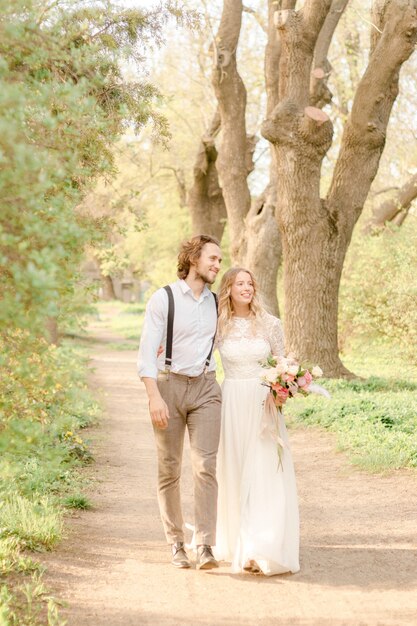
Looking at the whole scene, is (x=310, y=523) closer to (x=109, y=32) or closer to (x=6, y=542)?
(x=6, y=542)

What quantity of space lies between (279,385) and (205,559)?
1230 mm

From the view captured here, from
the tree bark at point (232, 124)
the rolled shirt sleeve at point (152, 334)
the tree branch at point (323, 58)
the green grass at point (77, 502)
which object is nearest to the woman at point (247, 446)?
the rolled shirt sleeve at point (152, 334)

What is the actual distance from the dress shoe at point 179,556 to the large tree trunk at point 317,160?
8485 mm

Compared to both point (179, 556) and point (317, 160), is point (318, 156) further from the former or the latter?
point (179, 556)

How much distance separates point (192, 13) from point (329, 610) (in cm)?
532

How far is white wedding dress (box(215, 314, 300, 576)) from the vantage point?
588 cm

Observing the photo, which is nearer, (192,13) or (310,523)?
(310,523)

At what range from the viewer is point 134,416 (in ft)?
46.1

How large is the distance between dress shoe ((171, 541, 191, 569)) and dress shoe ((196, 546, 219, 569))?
0.10 metres

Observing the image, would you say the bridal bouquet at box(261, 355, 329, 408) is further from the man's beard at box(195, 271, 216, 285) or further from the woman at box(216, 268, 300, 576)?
the man's beard at box(195, 271, 216, 285)

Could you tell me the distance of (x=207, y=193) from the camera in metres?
22.8

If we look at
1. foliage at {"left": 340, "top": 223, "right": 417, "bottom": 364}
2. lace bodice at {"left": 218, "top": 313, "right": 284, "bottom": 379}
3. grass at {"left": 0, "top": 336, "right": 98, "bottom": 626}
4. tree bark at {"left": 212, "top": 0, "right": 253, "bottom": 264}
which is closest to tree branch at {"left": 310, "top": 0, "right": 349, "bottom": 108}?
tree bark at {"left": 212, "top": 0, "right": 253, "bottom": 264}

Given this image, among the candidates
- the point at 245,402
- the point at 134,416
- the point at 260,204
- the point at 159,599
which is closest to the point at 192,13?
the point at 245,402

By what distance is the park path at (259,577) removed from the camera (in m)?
5.08
